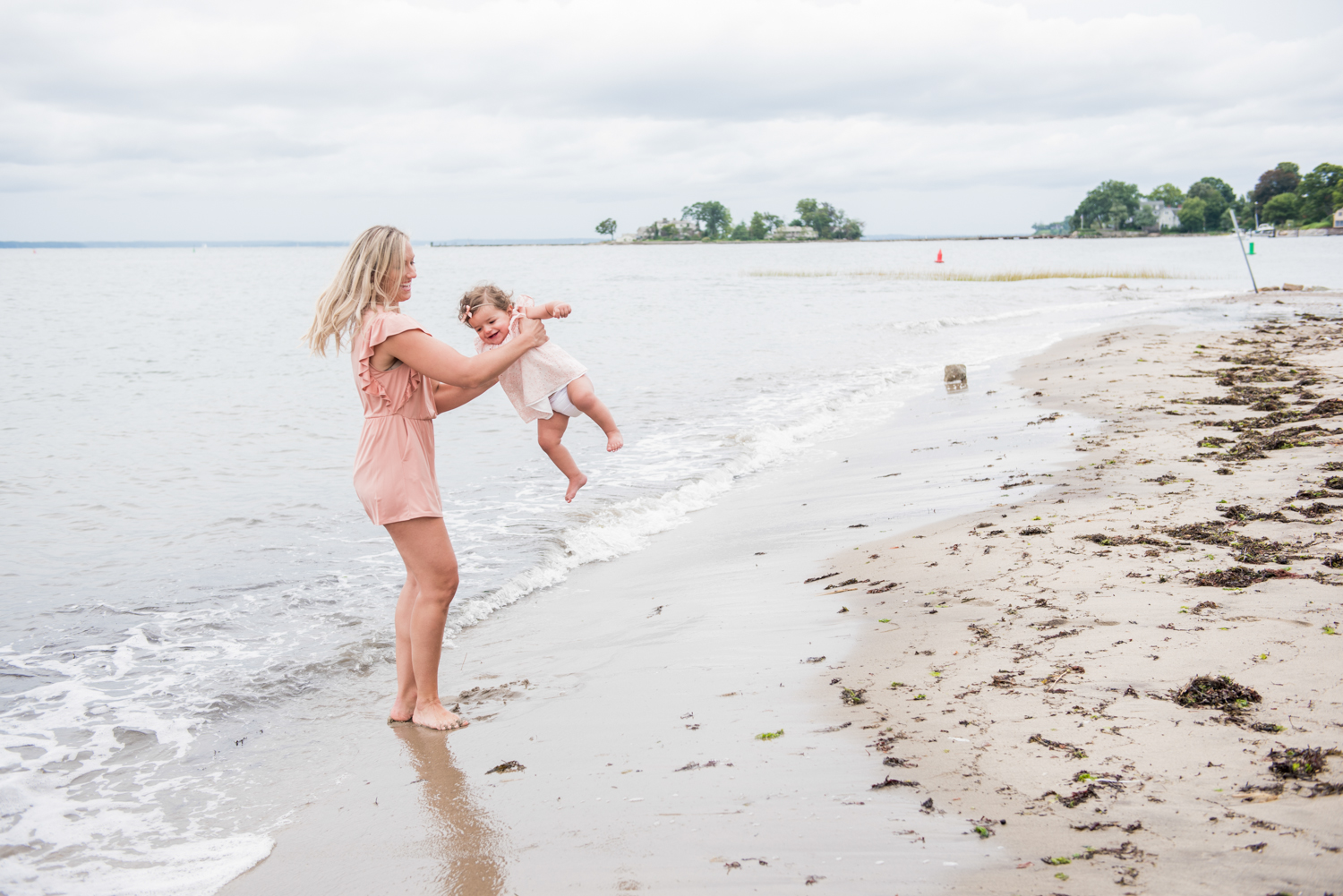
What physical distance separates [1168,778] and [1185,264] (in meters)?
71.2

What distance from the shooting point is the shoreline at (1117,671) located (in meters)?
2.48

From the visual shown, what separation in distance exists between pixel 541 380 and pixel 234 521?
5.78 meters

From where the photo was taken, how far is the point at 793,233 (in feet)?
645

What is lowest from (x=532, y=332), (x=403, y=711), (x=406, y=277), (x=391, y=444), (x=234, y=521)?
(x=403, y=711)

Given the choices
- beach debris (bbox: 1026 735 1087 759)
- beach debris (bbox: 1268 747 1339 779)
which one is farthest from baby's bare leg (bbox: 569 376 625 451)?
beach debris (bbox: 1268 747 1339 779)

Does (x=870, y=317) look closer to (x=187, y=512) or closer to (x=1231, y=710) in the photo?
(x=187, y=512)

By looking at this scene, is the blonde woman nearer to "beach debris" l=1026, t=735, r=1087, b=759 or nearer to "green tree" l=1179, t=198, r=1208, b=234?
"beach debris" l=1026, t=735, r=1087, b=759

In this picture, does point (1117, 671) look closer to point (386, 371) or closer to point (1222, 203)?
point (386, 371)

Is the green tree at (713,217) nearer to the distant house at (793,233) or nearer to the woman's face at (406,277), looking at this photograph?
the distant house at (793,233)

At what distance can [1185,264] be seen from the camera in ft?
205

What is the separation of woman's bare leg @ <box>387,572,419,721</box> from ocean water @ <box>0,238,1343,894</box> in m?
0.80

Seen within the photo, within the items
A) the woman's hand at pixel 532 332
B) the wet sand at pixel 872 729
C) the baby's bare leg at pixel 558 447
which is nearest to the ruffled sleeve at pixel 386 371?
the woman's hand at pixel 532 332

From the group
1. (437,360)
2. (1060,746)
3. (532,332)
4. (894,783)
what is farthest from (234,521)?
(1060,746)

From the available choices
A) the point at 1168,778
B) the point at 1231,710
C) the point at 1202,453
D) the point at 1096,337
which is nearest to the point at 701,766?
the point at 1168,778
